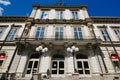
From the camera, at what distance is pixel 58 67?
15445 mm

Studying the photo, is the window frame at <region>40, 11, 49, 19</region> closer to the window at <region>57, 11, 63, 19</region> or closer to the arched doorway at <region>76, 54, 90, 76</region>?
the window at <region>57, 11, 63, 19</region>

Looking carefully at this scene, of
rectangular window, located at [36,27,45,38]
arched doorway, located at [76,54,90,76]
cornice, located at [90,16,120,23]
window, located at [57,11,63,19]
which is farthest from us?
window, located at [57,11,63,19]

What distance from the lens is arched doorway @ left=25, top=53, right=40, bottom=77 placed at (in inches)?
591

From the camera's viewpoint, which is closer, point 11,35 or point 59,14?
point 11,35

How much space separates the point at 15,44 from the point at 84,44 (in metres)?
8.14

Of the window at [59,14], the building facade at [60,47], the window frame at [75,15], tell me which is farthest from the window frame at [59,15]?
the window frame at [75,15]

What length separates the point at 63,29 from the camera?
1970 centimetres

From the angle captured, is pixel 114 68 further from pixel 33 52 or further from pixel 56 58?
pixel 33 52

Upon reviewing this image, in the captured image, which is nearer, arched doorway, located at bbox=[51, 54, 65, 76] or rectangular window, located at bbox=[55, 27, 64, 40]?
arched doorway, located at bbox=[51, 54, 65, 76]

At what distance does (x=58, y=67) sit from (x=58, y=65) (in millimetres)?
292

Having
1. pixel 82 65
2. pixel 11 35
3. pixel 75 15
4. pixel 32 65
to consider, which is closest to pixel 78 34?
pixel 82 65

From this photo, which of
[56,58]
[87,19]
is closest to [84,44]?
[56,58]

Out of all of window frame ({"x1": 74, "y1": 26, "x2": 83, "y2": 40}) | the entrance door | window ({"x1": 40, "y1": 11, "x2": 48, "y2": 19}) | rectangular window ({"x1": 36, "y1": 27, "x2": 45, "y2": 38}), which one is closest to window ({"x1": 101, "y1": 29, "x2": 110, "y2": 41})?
window frame ({"x1": 74, "y1": 26, "x2": 83, "y2": 40})

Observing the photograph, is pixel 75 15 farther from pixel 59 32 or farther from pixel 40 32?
pixel 40 32
